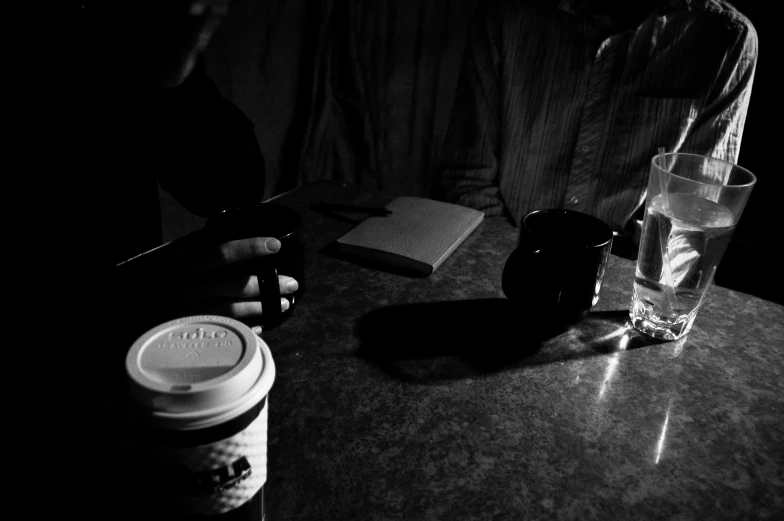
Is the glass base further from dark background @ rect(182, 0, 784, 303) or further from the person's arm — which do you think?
dark background @ rect(182, 0, 784, 303)

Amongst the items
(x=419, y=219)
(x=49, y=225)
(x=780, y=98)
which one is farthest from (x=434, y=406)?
(x=780, y=98)

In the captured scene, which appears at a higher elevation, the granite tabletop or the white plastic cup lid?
the white plastic cup lid

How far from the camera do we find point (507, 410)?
0.63 meters

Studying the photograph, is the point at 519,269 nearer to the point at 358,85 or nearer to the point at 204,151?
the point at 204,151

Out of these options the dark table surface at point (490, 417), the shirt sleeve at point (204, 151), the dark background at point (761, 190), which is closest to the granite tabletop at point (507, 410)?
the dark table surface at point (490, 417)

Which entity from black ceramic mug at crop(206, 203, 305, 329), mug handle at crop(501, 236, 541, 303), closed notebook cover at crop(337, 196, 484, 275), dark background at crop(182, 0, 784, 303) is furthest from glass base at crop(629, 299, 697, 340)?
dark background at crop(182, 0, 784, 303)

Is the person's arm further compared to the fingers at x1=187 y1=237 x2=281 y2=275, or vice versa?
the person's arm

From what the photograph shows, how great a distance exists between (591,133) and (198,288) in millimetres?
1416

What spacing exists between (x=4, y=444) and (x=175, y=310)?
24 centimetres

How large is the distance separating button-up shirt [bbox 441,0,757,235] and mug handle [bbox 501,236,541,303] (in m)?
1.00

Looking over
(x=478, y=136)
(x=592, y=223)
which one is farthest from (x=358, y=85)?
(x=592, y=223)

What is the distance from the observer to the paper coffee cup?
0.35 metres

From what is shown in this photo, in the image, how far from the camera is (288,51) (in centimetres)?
203

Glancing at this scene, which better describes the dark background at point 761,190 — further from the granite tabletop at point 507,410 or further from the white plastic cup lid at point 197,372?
the white plastic cup lid at point 197,372
